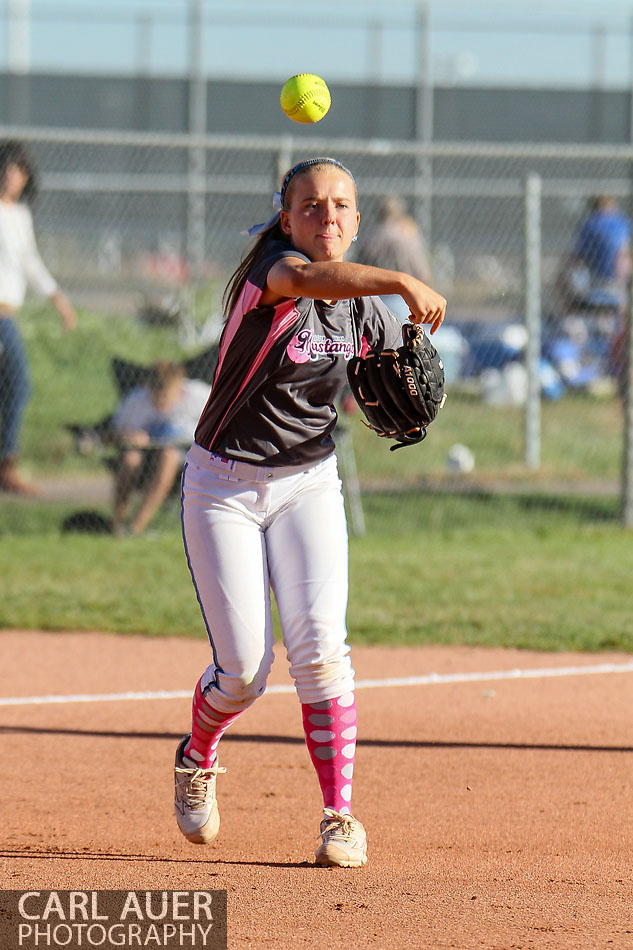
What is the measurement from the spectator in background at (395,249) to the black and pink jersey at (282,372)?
7648mm

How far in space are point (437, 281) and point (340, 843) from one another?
16.7 metres

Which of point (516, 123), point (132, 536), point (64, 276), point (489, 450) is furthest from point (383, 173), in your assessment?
point (132, 536)

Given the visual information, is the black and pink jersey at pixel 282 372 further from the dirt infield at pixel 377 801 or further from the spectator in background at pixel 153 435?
the spectator in background at pixel 153 435

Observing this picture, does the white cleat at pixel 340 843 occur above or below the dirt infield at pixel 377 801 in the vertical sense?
above

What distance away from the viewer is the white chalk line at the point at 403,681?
6.07 metres

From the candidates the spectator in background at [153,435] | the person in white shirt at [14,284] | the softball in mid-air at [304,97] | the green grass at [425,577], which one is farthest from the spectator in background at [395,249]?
the softball in mid-air at [304,97]

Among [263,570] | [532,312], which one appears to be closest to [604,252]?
[532,312]

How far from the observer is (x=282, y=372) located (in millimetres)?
3850

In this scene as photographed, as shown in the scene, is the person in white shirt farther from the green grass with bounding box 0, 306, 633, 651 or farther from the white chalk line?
the white chalk line

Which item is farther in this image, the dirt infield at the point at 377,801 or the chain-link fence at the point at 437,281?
the chain-link fence at the point at 437,281

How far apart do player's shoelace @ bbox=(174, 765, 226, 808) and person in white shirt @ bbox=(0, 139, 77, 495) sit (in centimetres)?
605

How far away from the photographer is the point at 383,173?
786 inches

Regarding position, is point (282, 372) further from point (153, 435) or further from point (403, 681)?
point (153, 435)

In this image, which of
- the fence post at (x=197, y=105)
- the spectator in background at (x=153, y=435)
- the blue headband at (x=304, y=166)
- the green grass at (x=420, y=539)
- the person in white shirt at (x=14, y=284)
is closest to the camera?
the blue headband at (x=304, y=166)
